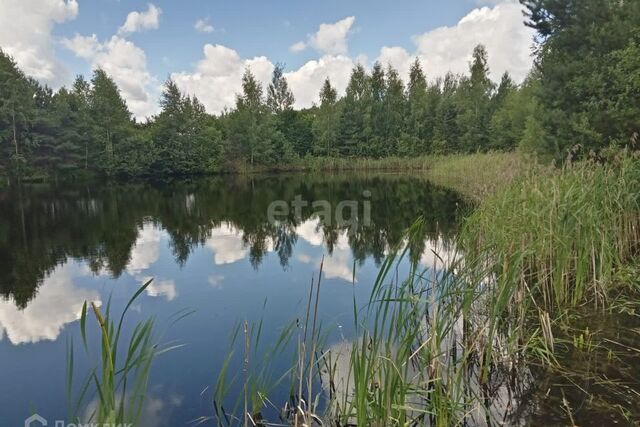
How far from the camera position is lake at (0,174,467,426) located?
12.3 ft

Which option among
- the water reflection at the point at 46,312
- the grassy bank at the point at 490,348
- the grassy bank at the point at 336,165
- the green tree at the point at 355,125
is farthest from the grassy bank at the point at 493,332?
the green tree at the point at 355,125

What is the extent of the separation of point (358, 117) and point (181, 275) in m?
38.4

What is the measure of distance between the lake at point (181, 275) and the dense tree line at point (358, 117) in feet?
18.6

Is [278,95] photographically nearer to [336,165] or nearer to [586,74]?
[336,165]

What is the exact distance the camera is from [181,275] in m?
7.21

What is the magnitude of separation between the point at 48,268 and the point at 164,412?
242 inches

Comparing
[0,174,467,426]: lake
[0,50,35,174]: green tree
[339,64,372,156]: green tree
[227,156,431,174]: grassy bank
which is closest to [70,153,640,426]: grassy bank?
[0,174,467,426]: lake

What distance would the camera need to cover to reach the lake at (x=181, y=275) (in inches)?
148

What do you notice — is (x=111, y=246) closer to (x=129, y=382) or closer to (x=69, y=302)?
(x=69, y=302)

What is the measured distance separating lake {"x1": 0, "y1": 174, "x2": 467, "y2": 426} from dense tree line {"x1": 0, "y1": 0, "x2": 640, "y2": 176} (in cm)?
566

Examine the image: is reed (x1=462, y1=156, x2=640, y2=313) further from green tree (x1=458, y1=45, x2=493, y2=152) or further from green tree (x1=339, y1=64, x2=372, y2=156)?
green tree (x1=339, y1=64, x2=372, y2=156)

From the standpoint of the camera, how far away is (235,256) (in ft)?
28.0

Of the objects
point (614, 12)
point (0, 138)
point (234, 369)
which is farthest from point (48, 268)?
point (0, 138)

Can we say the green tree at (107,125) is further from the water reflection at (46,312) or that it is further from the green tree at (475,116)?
the green tree at (475,116)
